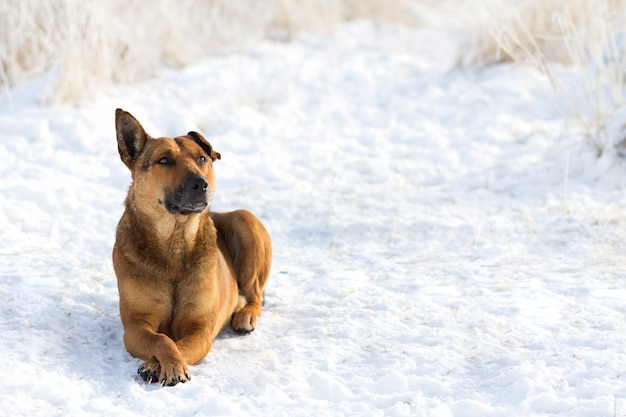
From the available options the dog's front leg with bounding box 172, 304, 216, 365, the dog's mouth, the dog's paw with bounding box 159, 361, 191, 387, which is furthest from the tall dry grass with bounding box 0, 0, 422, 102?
the dog's paw with bounding box 159, 361, 191, 387

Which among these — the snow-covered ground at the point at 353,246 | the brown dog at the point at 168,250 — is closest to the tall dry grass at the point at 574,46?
the snow-covered ground at the point at 353,246

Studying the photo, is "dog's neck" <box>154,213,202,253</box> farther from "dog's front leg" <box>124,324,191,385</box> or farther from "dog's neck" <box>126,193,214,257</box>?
"dog's front leg" <box>124,324,191,385</box>

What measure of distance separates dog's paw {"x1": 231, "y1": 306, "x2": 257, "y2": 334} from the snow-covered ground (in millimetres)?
84

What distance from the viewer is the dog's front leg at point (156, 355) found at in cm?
384

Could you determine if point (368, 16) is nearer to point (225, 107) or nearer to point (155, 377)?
point (225, 107)

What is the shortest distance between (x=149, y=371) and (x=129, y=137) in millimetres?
1387

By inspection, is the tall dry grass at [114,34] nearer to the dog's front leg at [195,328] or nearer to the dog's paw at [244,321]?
the dog's paw at [244,321]

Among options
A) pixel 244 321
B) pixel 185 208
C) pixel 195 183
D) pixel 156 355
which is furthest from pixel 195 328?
pixel 195 183

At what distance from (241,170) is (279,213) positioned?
49.6 inches

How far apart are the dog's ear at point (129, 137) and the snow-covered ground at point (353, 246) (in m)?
1.05

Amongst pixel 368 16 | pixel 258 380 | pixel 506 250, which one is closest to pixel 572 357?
pixel 258 380

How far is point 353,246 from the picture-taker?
251 inches

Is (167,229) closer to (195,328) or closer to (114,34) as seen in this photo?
(195,328)

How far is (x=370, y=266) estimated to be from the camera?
5.93 metres
